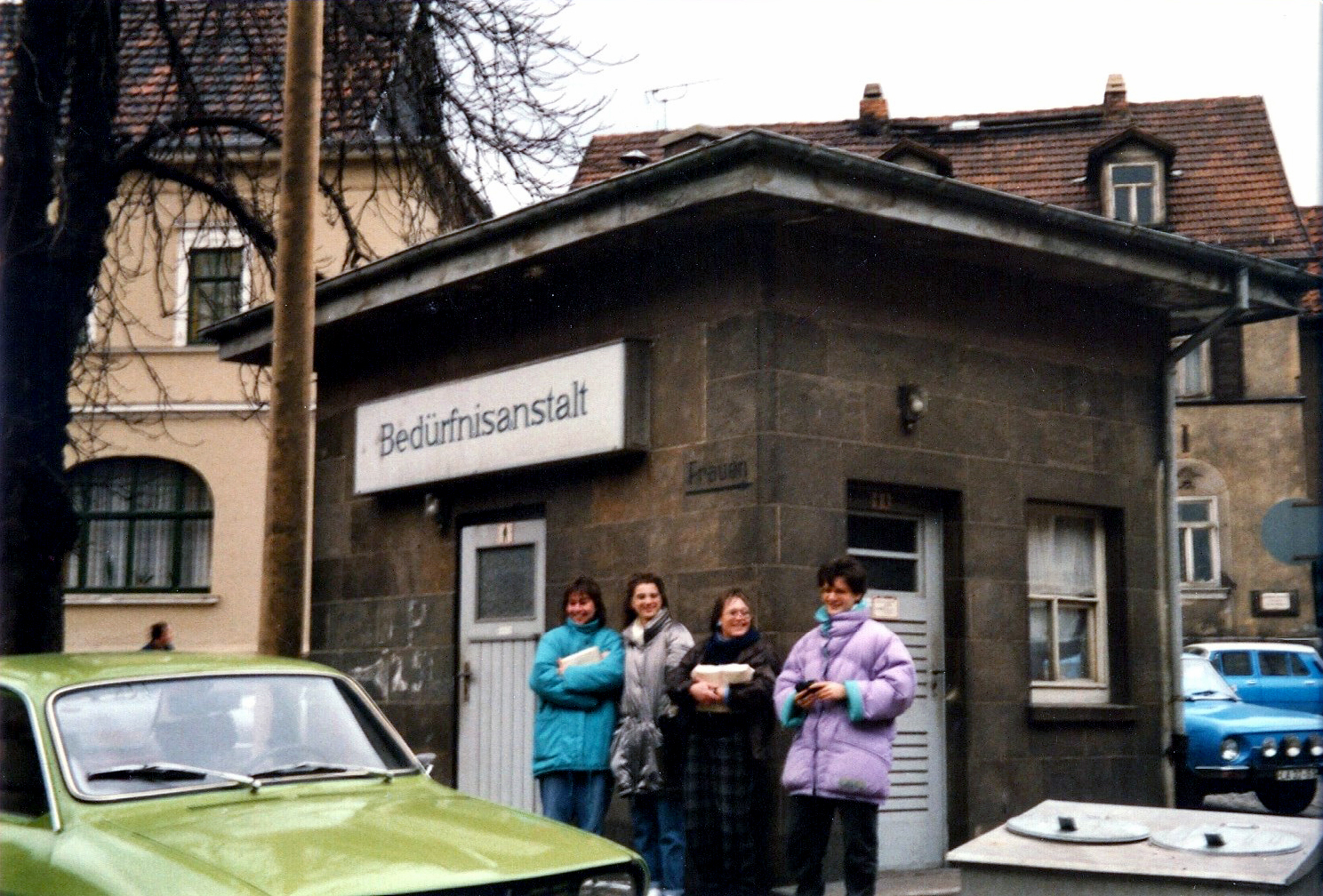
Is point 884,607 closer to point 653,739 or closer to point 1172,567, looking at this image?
point 653,739

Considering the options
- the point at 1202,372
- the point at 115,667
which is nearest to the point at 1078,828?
the point at 115,667

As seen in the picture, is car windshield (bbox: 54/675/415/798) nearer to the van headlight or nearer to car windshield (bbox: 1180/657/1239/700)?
the van headlight

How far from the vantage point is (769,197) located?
9.33m

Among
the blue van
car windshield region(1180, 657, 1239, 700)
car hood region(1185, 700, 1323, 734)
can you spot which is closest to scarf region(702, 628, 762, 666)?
car hood region(1185, 700, 1323, 734)

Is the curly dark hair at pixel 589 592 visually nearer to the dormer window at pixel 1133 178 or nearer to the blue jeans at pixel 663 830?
the blue jeans at pixel 663 830

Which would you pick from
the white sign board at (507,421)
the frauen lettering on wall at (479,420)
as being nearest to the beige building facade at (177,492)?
the white sign board at (507,421)

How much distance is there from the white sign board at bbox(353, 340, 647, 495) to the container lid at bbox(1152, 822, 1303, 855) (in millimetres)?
5713

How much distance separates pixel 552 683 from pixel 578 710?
213 mm

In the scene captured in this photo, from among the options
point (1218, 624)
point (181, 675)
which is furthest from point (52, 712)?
point (1218, 624)

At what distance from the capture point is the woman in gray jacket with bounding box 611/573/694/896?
8.96 m

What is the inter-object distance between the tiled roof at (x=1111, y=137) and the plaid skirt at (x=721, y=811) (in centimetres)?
2223

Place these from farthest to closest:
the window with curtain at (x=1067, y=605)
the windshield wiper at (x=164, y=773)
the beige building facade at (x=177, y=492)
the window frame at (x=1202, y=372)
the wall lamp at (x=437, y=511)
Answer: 1. the window frame at (x=1202, y=372)
2. the beige building facade at (x=177, y=492)
3. the wall lamp at (x=437, y=511)
4. the window with curtain at (x=1067, y=605)
5. the windshield wiper at (x=164, y=773)

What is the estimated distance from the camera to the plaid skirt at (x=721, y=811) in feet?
28.9

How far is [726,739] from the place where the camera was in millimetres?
8828
